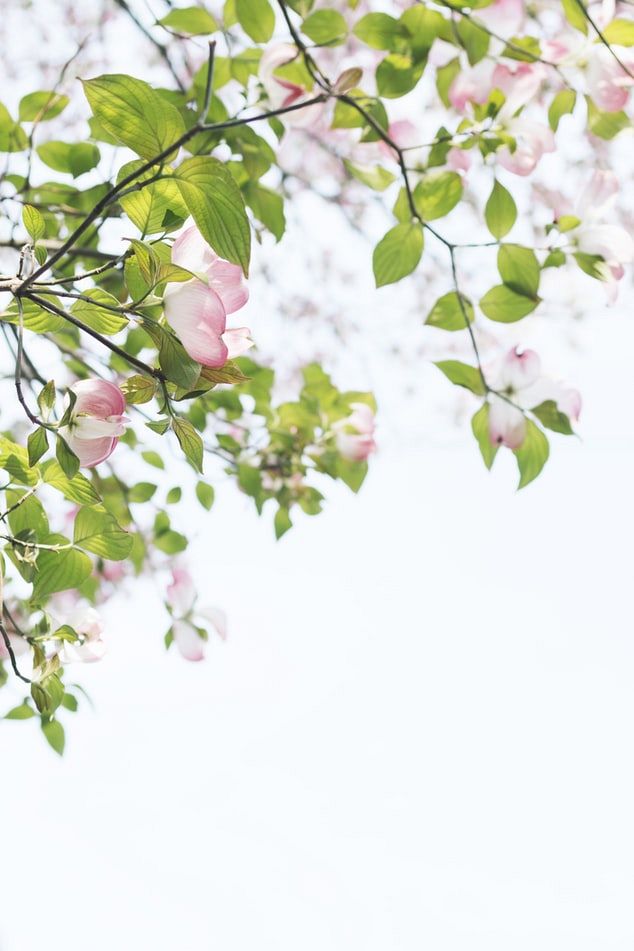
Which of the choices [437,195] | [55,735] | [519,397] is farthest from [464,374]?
[55,735]

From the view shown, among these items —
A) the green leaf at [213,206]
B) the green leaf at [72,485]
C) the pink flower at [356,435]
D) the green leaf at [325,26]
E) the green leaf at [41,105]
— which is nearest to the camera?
the green leaf at [213,206]

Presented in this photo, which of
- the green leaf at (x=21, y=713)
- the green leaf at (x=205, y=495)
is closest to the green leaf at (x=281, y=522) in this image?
the green leaf at (x=205, y=495)

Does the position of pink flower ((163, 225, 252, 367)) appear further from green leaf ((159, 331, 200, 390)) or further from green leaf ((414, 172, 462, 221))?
green leaf ((414, 172, 462, 221))

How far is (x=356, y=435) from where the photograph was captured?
3.43 ft

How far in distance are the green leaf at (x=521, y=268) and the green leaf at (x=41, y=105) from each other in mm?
436

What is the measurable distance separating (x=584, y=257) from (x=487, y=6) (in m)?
0.22

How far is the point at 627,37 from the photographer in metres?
0.71

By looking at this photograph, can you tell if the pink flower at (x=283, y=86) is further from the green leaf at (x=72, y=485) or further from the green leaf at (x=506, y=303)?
the green leaf at (x=72, y=485)

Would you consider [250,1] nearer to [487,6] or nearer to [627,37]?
[487,6]

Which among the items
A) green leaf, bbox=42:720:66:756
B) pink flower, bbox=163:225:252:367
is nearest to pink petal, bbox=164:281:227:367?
pink flower, bbox=163:225:252:367

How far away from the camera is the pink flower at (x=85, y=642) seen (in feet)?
1.88

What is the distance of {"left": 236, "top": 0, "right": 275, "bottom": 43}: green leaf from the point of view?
0.72 m

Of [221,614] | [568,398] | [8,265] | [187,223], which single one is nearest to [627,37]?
[568,398]

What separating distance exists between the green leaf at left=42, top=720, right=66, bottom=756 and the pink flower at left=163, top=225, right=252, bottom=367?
1.61 feet
